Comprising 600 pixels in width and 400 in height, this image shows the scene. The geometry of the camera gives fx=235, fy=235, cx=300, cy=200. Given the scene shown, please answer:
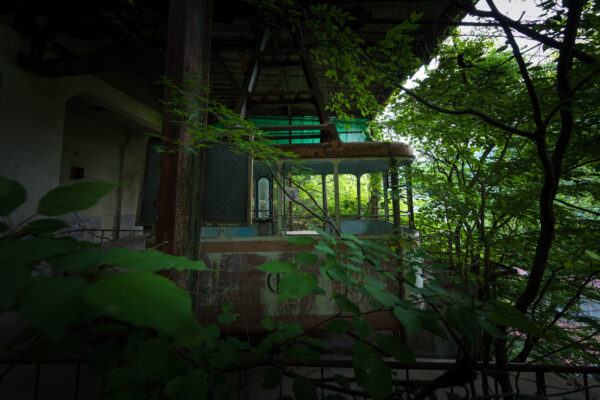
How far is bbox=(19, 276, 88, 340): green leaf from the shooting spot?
0.31 m

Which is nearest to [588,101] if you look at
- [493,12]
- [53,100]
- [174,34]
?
[493,12]

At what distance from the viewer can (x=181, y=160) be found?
192 cm

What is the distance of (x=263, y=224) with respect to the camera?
6344mm

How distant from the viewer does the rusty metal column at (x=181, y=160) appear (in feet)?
6.03

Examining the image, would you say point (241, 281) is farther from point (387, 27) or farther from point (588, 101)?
point (387, 27)

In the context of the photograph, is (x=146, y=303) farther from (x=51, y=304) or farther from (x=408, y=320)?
(x=408, y=320)

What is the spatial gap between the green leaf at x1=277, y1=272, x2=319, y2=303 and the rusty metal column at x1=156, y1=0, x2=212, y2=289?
48.8 inches

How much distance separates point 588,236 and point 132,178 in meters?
14.3

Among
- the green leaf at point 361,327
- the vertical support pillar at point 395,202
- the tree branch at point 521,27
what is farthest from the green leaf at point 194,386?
the vertical support pillar at point 395,202

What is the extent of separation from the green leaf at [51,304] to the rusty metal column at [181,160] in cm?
154

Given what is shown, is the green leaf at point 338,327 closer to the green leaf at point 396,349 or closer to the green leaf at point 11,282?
the green leaf at point 396,349

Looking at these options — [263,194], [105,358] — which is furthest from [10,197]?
[263,194]

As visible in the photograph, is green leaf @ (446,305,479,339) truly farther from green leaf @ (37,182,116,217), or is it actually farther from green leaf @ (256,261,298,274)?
green leaf @ (37,182,116,217)

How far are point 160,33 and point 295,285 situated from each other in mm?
9110
